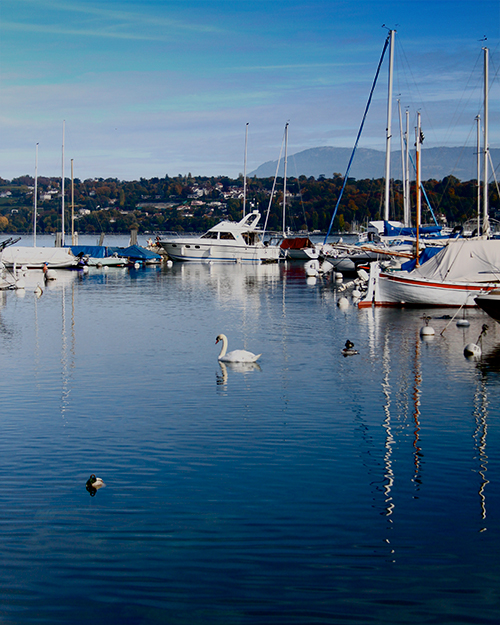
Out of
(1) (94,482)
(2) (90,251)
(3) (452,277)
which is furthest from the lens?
(2) (90,251)

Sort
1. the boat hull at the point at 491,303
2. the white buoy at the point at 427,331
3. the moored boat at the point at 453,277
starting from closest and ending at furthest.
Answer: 1. the boat hull at the point at 491,303
2. the white buoy at the point at 427,331
3. the moored boat at the point at 453,277

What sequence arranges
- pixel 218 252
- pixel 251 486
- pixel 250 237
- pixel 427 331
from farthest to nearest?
pixel 250 237, pixel 218 252, pixel 427 331, pixel 251 486

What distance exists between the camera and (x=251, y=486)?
12.0m

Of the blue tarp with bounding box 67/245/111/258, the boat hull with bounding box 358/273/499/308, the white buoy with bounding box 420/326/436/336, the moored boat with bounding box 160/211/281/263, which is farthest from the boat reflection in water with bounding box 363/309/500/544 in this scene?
the blue tarp with bounding box 67/245/111/258

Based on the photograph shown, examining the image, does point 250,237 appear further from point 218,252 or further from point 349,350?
point 349,350

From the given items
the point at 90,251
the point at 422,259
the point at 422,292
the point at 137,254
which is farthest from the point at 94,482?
the point at 137,254

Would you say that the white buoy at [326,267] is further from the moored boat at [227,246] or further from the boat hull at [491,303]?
the boat hull at [491,303]

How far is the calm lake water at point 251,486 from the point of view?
853 cm

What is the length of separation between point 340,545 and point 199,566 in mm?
1945

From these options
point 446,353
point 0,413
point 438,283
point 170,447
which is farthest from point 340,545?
point 438,283

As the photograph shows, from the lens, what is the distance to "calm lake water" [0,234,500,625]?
853 centimetres

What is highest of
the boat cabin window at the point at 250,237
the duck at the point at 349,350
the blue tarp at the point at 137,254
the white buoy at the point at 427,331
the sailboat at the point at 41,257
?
the boat cabin window at the point at 250,237

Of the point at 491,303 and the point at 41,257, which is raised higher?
the point at 41,257

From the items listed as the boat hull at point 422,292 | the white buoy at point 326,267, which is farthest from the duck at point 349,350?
the white buoy at point 326,267
